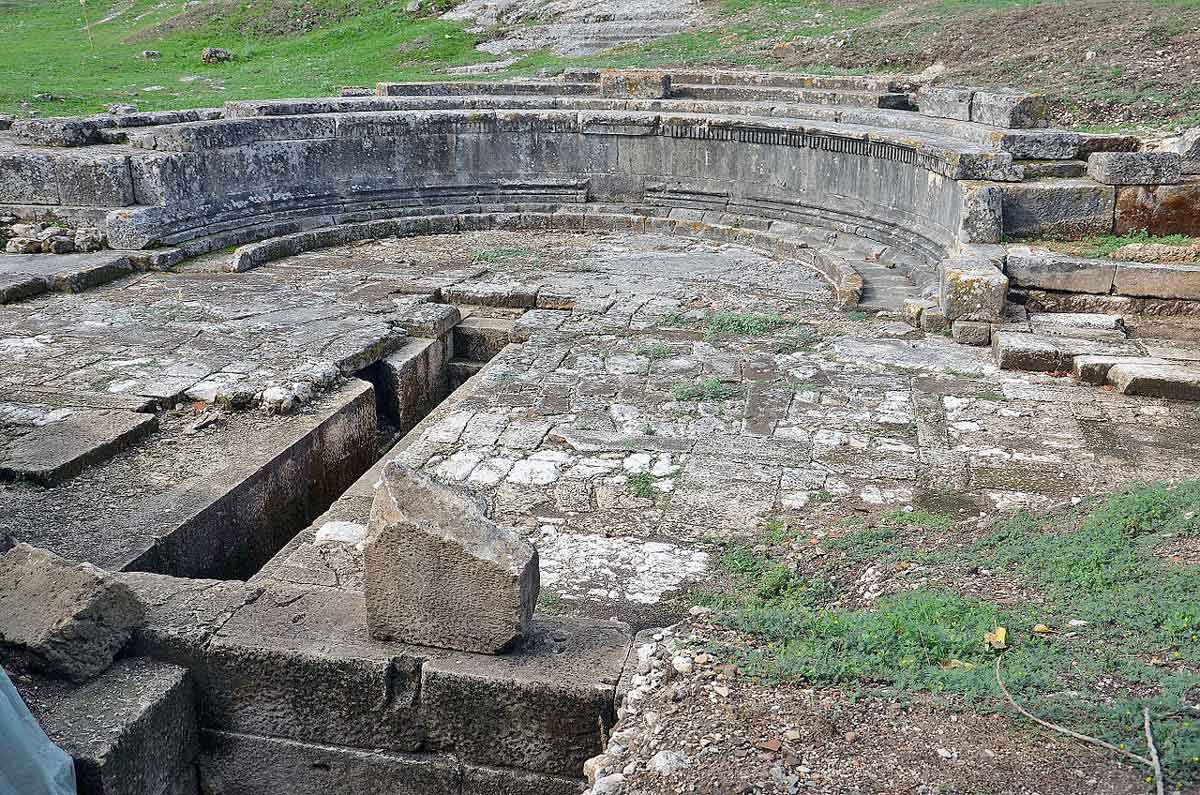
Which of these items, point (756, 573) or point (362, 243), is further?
point (362, 243)

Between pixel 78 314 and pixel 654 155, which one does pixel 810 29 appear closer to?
pixel 654 155

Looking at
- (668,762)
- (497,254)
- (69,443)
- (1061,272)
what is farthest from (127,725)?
(497,254)

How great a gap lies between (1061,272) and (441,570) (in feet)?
19.7

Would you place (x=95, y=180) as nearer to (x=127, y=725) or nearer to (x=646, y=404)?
(x=646, y=404)

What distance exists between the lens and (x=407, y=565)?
379 centimetres

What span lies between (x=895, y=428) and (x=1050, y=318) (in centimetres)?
220

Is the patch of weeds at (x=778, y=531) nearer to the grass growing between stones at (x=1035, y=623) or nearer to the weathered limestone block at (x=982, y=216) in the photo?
the grass growing between stones at (x=1035, y=623)

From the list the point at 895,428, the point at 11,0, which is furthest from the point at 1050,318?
the point at 11,0

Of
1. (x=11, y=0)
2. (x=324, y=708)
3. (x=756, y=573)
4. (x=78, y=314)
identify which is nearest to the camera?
(x=324, y=708)

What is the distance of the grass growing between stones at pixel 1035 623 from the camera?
333 cm

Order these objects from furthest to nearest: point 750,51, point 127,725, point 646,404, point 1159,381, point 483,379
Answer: point 750,51
point 483,379
point 646,404
point 1159,381
point 127,725

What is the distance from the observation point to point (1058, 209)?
8531mm

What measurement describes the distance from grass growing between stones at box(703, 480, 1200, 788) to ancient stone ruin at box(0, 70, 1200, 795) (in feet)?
1.81

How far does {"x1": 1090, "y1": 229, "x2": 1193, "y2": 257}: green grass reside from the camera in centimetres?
815
